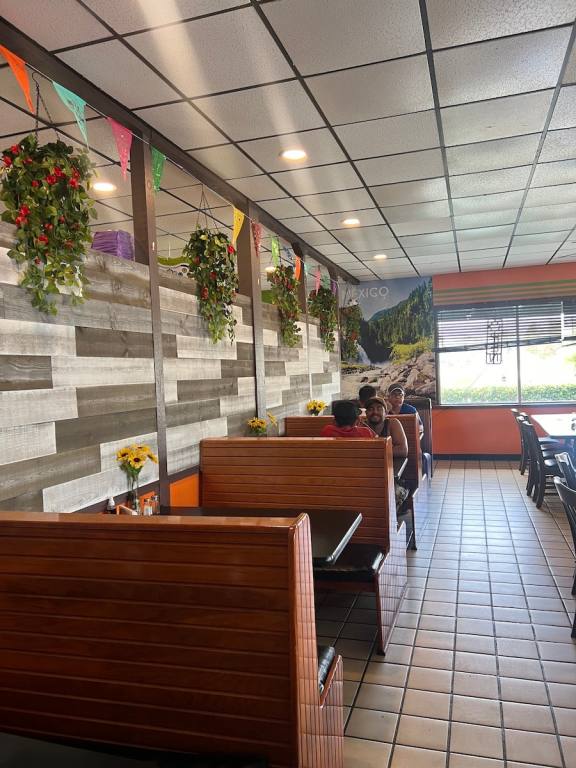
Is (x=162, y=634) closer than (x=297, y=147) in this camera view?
Yes

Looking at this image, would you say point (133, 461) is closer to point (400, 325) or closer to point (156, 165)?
point (156, 165)

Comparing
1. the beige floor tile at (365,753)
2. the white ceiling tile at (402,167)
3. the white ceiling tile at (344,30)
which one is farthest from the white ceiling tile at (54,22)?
the beige floor tile at (365,753)

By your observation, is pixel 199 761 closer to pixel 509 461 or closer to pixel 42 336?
pixel 42 336

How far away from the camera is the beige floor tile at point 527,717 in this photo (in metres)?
2.39

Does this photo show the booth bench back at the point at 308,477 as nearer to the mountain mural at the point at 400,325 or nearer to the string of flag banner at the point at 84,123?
the string of flag banner at the point at 84,123

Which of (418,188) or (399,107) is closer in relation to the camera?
(399,107)

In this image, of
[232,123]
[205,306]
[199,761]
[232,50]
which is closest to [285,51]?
[232,50]

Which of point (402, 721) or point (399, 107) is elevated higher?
point (399, 107)

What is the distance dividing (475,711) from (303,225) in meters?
4.82

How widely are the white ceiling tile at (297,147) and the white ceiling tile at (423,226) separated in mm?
2127

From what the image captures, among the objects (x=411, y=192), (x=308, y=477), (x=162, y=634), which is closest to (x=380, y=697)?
(x=308, y=477)

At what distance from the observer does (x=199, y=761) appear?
1423mm

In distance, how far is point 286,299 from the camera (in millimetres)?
5824

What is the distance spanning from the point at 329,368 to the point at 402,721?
19.5 ft
